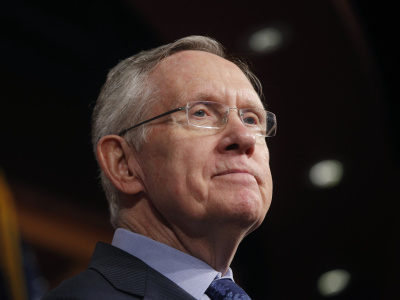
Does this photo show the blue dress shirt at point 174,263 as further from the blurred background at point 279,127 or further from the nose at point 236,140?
the blurred background at point 279,127

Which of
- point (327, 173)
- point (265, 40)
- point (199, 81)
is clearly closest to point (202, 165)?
point (199, 81)

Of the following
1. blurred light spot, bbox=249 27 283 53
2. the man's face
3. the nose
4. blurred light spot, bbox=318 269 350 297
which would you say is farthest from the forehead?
blurred light spot, bbox=318 269 350 297

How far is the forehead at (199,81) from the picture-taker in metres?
1.63

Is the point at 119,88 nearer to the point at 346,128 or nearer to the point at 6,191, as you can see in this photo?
the point at 6,191

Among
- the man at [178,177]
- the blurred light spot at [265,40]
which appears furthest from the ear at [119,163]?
the blurred light spot at [265,40]

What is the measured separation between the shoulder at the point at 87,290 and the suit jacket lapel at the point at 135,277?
0.01 meters

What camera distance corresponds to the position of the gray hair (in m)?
1.66

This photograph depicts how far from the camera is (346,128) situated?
10.3 feet

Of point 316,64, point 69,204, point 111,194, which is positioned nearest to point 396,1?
point 316,64

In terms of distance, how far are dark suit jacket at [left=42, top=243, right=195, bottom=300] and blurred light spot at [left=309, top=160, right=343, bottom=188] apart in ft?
6.41

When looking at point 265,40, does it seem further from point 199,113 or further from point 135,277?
point 135,277

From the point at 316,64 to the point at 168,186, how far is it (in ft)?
5.99

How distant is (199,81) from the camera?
5.41 ft

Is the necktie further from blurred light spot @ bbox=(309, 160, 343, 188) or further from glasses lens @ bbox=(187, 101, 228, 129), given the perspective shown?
blurred light spot @ bbox=(309, 160, 343, 188)
